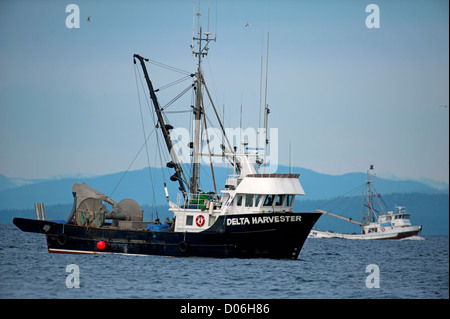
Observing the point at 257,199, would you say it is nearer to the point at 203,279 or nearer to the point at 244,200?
the point at 244,200

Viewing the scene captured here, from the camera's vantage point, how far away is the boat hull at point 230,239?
40.1 metres

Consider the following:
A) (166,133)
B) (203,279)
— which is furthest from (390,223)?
(203,279)

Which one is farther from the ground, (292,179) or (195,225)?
(292,179)

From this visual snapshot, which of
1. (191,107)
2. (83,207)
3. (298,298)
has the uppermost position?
(191,107)

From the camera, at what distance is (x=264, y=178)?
40.9m

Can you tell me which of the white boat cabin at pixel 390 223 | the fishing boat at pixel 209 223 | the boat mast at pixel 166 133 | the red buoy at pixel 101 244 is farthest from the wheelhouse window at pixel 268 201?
the white boat cabin at pixel 390 223

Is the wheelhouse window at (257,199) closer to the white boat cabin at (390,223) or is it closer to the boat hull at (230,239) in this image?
the boat hull at (230,239)

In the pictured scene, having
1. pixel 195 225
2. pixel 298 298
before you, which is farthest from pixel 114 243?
pixel 298 298

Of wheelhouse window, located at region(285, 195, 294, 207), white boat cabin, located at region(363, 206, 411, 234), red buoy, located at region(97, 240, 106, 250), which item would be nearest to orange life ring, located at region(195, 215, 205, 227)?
wheelhouse window, located at region(285, 195, 294, 207)

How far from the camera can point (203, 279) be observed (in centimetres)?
3400

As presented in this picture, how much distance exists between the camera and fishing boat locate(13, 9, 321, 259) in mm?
40406

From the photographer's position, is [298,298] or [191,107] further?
[191,107]
